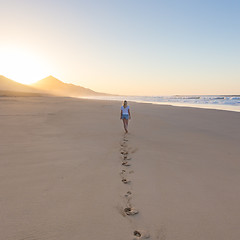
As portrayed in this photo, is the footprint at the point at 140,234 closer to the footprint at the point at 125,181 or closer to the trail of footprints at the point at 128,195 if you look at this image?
the trail of footprints at the point at 128,195

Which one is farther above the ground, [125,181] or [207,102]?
[207,102]

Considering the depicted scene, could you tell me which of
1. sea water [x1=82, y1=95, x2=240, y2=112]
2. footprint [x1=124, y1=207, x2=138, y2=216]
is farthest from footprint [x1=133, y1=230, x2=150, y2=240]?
sea water [x1=82, y1=95, x2=240, y2=112]

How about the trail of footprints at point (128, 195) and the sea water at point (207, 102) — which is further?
the sea water at point (207, 102)

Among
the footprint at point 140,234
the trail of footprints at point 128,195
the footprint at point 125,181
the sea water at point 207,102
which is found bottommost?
the footprint at point 140,234

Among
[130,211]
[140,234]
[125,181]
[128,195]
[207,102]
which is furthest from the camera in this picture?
[207,102]

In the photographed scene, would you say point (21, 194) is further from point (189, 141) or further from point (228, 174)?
point (189, 141)

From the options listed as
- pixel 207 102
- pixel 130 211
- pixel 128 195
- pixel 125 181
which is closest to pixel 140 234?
pixel 130 211

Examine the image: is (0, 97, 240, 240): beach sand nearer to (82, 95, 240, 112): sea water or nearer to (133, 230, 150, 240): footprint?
(133, 230, 150, 240): footprint

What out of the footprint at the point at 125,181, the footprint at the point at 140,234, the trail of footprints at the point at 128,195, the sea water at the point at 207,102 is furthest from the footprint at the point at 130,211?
the sea water at the point at 207,102

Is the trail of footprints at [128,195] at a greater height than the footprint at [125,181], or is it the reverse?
the footprint at [125,181]

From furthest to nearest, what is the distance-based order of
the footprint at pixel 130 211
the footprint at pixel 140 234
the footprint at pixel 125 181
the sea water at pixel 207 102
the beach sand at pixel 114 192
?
the sea water at pixel 207 102 < the footprint at pixel 125 181 < the footprint at pixel 130 211 < the beach sand at pixel 114 192 < the footprint at pixel 140 234

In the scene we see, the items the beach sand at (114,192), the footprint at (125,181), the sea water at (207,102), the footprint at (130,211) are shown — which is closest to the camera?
the beach sand at (114,192)

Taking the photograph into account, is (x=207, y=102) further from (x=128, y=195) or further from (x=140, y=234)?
(x=140, y=234)

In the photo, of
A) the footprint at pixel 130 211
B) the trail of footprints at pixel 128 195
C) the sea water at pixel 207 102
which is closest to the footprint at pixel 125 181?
the trail of footprints at pixel 128 195
